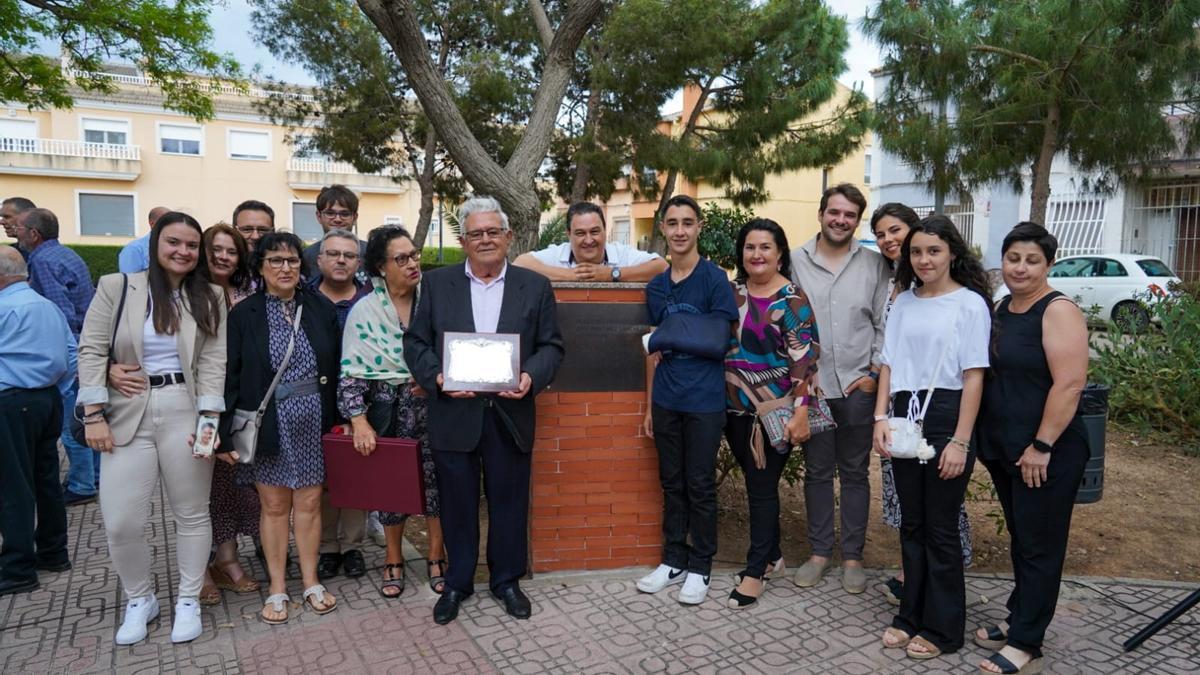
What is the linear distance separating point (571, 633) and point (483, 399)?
1142mm

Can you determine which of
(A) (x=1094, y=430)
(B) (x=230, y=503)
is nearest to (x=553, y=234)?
(B) (x=230, y=503)

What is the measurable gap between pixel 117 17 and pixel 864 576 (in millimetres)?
11948

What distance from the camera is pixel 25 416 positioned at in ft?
13.7

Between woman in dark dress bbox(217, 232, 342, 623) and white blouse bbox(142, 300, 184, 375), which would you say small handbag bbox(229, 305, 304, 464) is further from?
white blouse bbox(142, 300, 184, 375)

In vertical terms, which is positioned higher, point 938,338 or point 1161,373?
point 938,338

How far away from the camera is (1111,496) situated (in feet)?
18.9

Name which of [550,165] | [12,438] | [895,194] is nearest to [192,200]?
[550,165]

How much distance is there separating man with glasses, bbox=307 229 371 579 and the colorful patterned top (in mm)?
1967

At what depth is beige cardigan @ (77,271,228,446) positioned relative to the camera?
342cm

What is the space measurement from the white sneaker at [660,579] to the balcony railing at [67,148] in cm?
3538

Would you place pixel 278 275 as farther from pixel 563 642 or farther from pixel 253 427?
pixel 563 642

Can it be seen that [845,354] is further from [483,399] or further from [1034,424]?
[483,399]

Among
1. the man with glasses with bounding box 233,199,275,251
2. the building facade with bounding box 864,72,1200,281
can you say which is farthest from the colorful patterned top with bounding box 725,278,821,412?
the building facade with bounding box 864,72,1200,281

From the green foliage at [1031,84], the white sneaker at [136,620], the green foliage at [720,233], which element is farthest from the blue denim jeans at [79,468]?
the green foliage at [720,233]
